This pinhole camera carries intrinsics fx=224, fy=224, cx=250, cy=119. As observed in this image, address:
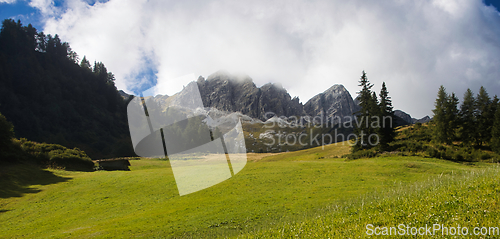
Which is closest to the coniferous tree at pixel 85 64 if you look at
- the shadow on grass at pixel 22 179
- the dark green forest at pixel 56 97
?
the dark green forest at pixel 56 97

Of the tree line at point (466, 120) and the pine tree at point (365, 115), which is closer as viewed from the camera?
the pine tree at point (365, 115)

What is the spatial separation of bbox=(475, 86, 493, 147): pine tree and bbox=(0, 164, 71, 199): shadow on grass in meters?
86.8

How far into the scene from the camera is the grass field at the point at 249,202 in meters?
7.56

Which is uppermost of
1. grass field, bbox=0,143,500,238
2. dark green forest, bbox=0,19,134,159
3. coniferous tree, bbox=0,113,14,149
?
dark green forest, bbox=0,19,134,159

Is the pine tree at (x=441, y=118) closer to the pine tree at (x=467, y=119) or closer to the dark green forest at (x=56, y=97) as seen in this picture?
the pine tree at (x=467, y=119)

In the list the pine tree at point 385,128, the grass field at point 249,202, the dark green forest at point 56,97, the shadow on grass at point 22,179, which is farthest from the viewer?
the dark green forest at point 56,97

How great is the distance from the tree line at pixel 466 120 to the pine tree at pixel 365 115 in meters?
22.2

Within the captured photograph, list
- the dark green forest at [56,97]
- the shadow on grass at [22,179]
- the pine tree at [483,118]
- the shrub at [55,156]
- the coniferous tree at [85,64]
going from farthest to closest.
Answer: the coniferous tree at [85,64], the dark green forest at [56,97], the pine tree at [483,118], the shrub at [55,156], the shadow on grass at [22,179]

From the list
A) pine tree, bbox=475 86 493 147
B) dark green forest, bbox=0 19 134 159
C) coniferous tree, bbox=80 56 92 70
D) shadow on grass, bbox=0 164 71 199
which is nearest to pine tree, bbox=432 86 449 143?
pine tree, bbox=475 86 493 147

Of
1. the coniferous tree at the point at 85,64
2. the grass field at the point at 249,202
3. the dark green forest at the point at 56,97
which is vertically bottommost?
the grass field at the point at 249,202

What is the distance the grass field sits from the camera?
7559mm

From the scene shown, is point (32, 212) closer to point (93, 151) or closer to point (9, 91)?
point (93, 151)

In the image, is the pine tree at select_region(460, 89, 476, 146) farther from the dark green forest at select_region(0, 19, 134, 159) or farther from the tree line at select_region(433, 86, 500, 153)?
the dark green forest at select_region(0, 19, 134, 159)

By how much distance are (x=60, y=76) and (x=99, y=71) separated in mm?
22118
